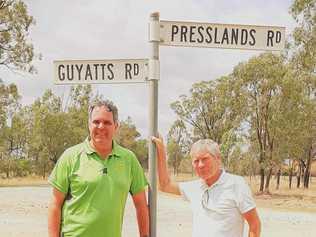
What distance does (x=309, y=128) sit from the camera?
32438 millimetres

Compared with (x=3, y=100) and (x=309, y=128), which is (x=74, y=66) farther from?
(x=309, y=128)

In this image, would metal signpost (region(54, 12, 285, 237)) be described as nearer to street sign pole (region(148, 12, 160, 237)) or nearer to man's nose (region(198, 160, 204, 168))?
street sign pole (region(148, 12, 160, 237))

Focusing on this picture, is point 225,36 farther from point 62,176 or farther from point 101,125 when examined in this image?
point 62,176

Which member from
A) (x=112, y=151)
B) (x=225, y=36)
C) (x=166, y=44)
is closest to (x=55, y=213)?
(x=112, y=151)

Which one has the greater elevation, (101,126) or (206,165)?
(101,126)

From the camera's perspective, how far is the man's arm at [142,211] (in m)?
3.51

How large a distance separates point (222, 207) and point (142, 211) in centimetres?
57

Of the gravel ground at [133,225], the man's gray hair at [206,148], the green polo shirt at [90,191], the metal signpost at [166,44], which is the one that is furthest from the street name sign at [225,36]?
the gravel ground at [133,225]

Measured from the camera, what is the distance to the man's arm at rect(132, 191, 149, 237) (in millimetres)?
3514

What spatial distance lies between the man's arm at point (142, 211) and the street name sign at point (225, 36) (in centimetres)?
110

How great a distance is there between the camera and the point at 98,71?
389 cm

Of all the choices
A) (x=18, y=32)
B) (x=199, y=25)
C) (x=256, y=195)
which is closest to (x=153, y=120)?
(x=199, y=25)

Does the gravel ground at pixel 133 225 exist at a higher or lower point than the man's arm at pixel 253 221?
lower

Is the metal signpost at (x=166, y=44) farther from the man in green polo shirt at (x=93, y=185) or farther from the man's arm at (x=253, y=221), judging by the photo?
the man's arm at (x=253, y=221)
